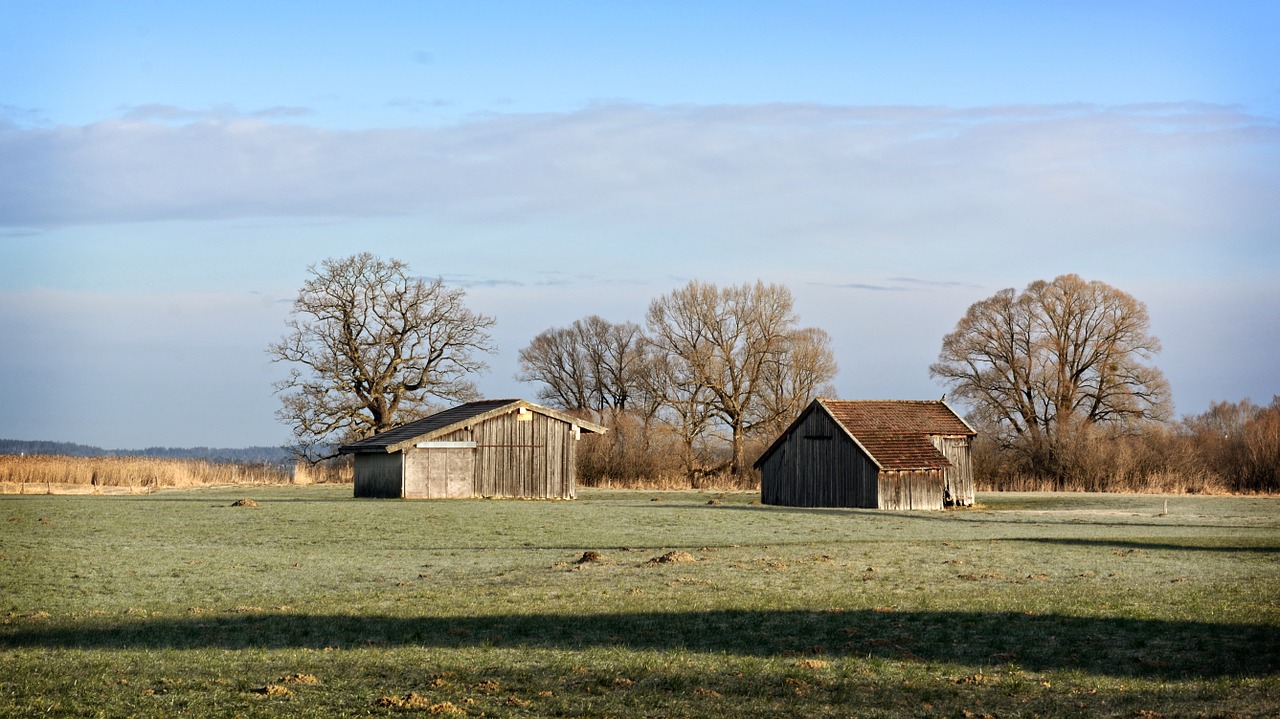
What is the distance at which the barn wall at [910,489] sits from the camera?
46612mm

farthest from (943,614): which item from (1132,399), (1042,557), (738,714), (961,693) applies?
(1132,399)

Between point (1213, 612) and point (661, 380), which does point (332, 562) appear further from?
point (661, 380)

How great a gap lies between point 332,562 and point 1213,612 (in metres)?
13.9

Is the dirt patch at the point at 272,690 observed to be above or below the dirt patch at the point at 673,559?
below

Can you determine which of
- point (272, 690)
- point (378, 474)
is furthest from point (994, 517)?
point (272, 690)

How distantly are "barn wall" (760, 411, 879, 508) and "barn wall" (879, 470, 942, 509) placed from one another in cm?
45

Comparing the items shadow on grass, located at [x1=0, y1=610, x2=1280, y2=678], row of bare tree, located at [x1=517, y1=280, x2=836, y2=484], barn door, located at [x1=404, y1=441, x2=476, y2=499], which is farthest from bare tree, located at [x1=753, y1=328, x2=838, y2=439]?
shadow on grass, located at [x1=0, y1=610, x2=1280, y2=678]

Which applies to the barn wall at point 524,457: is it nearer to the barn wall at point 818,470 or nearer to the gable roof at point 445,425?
the gable roof at point 445,425

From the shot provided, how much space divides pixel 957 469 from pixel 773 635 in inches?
1551

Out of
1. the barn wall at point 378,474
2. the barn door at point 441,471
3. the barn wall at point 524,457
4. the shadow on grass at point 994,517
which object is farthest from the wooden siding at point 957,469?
the barn wall at point 378,474

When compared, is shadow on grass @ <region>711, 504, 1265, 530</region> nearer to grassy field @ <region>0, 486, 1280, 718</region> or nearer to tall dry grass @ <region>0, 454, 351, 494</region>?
grassy field @ <region>0, 486, 1280, 718</region>

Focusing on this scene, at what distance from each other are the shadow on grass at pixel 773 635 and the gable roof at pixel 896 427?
110ft

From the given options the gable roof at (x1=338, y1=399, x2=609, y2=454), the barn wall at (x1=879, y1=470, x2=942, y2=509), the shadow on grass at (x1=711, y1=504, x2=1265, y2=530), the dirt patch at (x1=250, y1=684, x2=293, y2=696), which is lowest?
the dirt patch at (x1=250, y1=684, x2=293, y2=696)

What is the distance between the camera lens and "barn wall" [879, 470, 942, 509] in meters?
46.6
